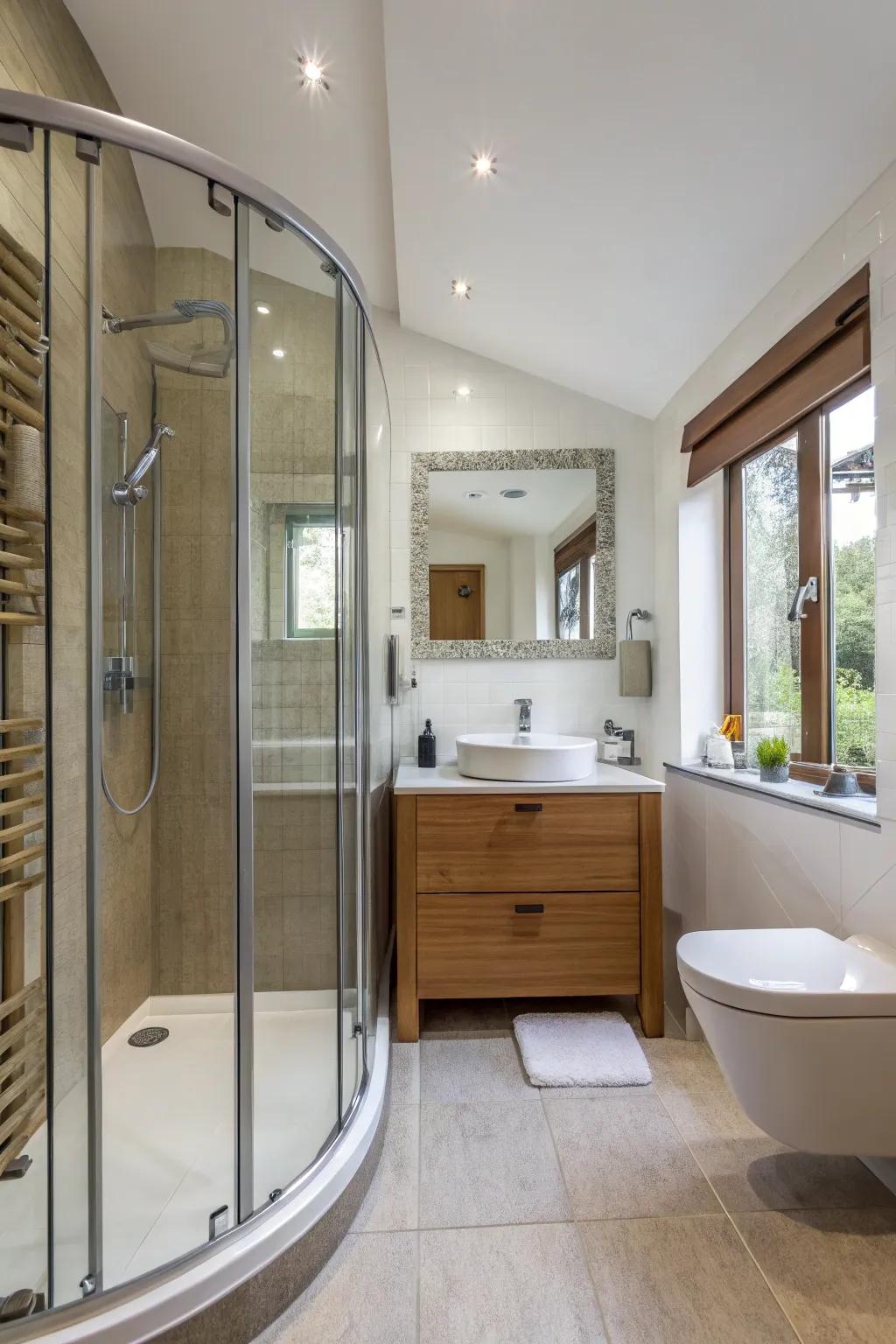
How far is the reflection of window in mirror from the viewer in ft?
8.87

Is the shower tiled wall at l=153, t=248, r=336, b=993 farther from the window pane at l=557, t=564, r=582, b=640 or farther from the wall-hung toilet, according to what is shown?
the window pane at l=557, t=564, r=582, b=640

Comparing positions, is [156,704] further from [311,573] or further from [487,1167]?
[487,1167]

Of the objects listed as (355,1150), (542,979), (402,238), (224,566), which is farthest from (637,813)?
(402,238)

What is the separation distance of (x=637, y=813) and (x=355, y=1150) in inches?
46.1

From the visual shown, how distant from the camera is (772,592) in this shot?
2195 millimetres

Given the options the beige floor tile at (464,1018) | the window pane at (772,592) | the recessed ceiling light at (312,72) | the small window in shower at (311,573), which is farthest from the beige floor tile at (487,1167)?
the recessed ceiling light at (312,72)

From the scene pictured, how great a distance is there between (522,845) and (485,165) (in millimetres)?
1874

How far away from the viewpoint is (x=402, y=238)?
2.17 m

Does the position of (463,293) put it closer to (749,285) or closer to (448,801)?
(749,285)

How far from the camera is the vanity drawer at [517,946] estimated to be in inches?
80.4

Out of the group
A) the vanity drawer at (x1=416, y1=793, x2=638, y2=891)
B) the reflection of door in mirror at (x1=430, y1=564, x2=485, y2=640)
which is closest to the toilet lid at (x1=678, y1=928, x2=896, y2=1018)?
the vanity drawer at (x1=416, y1=793, x2=638, y2=891)

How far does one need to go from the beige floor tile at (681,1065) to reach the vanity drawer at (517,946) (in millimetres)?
176

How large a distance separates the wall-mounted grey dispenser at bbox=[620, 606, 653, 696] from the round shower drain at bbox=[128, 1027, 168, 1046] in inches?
76.2

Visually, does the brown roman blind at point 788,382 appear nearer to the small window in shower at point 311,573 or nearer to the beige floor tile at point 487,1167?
the small window in shower at point 311,573
